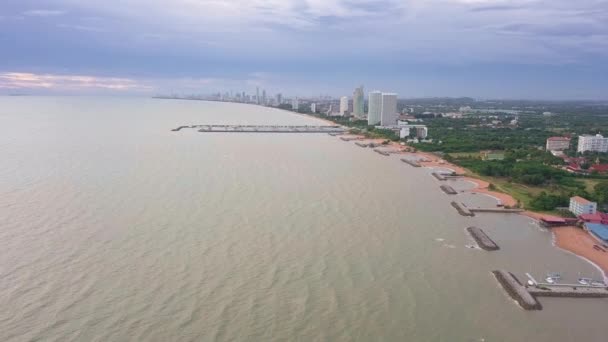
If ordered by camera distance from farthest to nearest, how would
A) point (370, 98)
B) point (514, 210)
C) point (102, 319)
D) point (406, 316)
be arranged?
point (370, 98) → point (514, 210) → point (406, 316) → point (102, 319)

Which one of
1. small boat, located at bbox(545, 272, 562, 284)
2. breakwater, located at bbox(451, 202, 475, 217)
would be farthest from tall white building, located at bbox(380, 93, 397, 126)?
small boat, located at bbox(545, 272, 562, 284)

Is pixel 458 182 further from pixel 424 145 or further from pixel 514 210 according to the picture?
pixel 424 145

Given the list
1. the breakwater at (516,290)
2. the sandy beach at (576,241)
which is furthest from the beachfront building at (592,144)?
the breakwater at (516,290)

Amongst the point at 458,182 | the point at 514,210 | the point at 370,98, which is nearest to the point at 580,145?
the point at 458,182

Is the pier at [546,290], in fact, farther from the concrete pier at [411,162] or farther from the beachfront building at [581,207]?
the concrete pier at [411,162]

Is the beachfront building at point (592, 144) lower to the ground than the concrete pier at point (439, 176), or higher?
higher

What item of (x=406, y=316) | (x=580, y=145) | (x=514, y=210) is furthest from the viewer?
(x=580, y=145)
